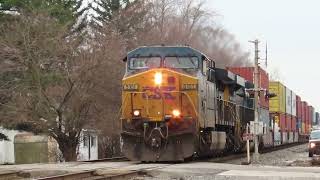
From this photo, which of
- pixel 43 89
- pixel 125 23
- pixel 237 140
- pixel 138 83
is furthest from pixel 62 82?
pixel 125 23

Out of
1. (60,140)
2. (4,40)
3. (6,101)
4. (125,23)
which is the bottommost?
(60,140)

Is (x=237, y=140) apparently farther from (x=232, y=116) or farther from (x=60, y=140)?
(x=60, y=140)

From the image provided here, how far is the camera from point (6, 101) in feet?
108

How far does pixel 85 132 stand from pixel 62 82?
5120 mm

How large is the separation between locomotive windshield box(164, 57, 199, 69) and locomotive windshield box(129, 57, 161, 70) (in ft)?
1.04

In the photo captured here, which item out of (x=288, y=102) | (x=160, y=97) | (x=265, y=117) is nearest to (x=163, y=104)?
(x=160, y=97)

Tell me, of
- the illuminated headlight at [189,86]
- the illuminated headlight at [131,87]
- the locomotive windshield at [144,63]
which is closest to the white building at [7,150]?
the locomotive windshield at [144,63]

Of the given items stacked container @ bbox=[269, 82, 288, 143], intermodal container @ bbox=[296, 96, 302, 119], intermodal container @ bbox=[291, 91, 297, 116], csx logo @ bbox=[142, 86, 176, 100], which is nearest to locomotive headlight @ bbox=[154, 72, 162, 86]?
csx logo @ bbox=[142, 86, 176, 100]

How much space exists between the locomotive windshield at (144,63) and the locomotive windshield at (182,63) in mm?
317

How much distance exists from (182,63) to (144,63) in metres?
1.35

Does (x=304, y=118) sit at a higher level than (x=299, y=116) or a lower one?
lower

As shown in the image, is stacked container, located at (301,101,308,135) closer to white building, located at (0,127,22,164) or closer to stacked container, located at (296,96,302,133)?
stacked container, located at (296,96,302,133)

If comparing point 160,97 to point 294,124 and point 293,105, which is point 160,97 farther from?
point 294,124

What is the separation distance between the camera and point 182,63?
21.0 m
